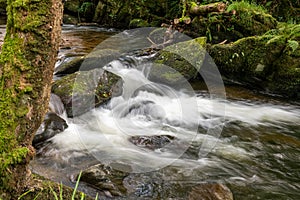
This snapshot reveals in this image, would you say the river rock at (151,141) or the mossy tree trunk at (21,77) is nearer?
the mossy tree trunk at (21,77)

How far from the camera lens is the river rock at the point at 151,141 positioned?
165 inches

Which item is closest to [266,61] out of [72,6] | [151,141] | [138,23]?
[151,141]

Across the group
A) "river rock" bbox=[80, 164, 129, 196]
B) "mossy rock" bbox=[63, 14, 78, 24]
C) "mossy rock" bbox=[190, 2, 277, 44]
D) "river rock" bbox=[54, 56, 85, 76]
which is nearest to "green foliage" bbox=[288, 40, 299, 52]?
"mossy rock" bbox=[190, 2, 277, 44]

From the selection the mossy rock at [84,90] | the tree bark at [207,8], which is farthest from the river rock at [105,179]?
the tree bark at [207,8]

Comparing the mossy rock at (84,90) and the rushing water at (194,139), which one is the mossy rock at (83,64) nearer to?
the rushing water at (194,139)

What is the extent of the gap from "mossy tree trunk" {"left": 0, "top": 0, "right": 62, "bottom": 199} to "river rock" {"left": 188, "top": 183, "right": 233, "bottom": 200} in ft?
5.87

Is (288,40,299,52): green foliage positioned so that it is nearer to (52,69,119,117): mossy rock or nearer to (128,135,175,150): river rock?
(128,135,175,150): river rock

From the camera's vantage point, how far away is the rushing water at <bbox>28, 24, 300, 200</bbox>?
353cm

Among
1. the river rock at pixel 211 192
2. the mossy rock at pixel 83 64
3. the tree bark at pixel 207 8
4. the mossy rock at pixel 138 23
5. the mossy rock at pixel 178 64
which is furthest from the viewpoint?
the mossy rock at pixel 138 23

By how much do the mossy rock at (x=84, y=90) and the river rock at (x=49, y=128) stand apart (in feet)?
1.45

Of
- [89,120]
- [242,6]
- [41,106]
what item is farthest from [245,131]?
[242,6]

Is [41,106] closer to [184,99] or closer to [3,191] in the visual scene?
[3,191]

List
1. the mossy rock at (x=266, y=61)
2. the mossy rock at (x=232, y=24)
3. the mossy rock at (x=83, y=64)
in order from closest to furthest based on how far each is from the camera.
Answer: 1. the mossy rock at (x=83, y=64)
2. the mossy rock at (x=266, y=61)
3. the mossy rock at (x=232, y=24)

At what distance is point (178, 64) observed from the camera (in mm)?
6629
